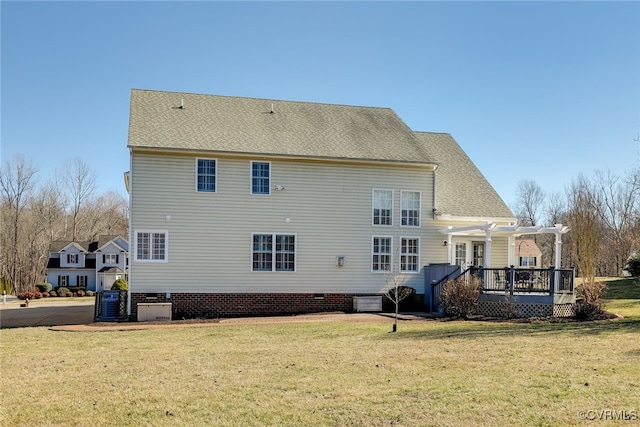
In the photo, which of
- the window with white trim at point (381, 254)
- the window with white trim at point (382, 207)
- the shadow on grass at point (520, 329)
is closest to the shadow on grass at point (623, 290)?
the shadow on grass at point (520, 329)

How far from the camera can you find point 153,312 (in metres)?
18.6

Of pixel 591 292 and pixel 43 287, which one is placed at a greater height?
pixel 591 292

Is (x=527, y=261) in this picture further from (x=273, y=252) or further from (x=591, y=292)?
(x=273, y=252)

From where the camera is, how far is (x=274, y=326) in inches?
638

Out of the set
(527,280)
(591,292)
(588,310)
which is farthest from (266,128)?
(588,310)

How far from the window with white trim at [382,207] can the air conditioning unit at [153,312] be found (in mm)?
8219

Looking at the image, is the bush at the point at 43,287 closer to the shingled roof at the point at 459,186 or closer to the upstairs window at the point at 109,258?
the upstairs window at the point at 109,258

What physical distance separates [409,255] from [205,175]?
8241mm

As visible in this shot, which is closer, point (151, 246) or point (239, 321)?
point (239, 321)

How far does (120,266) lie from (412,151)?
43664mm

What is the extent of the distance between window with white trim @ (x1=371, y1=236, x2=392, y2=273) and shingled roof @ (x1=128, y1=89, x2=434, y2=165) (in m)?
3.10

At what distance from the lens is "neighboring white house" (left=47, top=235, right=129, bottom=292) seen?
2226 inches

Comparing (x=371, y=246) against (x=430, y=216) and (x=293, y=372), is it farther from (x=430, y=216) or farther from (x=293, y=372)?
(x=293, y=372)

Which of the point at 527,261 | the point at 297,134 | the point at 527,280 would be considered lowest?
the point at 527,261
